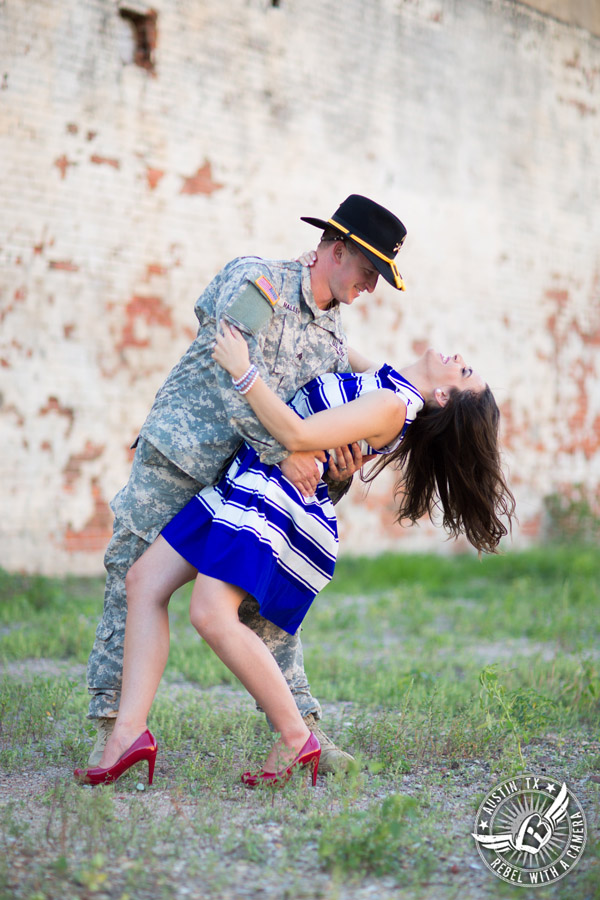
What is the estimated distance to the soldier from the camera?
3.23m

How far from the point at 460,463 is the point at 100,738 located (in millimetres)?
1692

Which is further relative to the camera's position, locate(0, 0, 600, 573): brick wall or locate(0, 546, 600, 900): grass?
locate(0, 0, 600, 573): brick wall

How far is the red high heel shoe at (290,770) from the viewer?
Result: 3.02 m

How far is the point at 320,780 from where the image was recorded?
3285 millimetres

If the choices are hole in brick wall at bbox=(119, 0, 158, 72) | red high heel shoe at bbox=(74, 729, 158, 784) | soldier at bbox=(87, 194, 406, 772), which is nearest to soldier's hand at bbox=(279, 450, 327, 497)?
soldier at bbox=(87, 194, 406, 772)

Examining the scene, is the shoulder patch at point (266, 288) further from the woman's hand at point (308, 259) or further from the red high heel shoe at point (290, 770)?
the red high heel shoe at point (290, 770)

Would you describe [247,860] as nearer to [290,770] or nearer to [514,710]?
[290,770]

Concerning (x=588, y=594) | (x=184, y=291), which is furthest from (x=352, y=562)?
(x=184, y=291)

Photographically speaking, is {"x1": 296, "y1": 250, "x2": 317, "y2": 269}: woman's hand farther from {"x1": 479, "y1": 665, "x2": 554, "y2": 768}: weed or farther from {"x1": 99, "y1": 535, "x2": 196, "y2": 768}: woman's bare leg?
{"x1": 479, "y1": 665, "x2": 554, "y2": 768}: weed

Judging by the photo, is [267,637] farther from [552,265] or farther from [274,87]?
[552,265]

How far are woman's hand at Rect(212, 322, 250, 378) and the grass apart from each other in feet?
4.40

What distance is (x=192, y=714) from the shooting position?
13.6ft

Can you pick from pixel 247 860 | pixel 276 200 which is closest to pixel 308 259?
pixel 247 860

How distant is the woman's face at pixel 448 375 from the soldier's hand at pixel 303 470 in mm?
568
